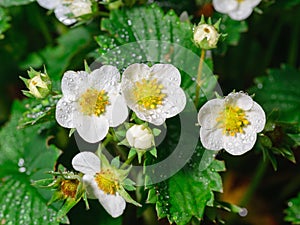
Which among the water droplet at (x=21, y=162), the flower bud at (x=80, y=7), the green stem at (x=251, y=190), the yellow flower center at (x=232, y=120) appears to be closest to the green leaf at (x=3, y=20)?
the flower bud at (x=80, y=7)

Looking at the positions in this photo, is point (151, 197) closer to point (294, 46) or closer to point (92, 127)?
point (92, 127)

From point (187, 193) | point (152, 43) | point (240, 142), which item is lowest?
point (187, 193)

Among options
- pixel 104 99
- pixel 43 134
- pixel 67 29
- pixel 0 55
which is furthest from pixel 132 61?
pixel 0 55

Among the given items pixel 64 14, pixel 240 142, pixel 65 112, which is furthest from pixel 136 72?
pixel 64 14

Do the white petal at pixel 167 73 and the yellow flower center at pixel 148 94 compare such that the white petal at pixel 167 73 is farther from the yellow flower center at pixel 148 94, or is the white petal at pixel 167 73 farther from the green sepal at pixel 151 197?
the green sepal at pixel 151 197

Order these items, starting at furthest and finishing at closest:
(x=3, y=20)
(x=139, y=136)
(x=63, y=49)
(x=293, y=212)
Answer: (x=63, y=49) < (x=3, y=20) < (x=293, y=212) < (x=139, y=136)

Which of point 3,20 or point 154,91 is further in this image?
point 3,20

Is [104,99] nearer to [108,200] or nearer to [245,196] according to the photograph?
[108,200]
